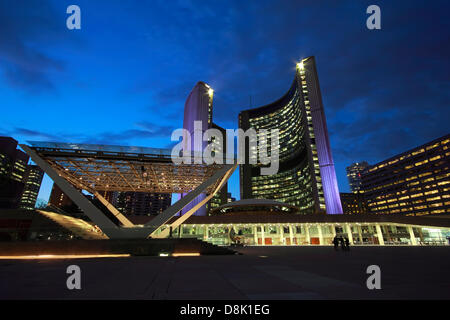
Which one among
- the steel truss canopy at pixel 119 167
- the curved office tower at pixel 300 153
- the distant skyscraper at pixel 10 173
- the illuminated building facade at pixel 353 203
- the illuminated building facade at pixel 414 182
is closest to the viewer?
the steel truss canopy at pixel 119 167

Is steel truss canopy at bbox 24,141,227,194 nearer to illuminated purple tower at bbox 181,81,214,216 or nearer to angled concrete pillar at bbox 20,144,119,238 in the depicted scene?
angled concrete pillar at bbox 20,144,119,238

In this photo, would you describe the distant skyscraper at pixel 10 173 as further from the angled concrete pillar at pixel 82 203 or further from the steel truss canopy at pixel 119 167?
the angled concrete pillar at pixel 82 203

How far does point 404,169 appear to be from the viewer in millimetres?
138625

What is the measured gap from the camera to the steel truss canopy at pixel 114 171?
20781mm

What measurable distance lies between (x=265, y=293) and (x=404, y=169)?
17835cm

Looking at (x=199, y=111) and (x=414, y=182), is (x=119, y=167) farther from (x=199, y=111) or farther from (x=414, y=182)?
(x=414, y=182)

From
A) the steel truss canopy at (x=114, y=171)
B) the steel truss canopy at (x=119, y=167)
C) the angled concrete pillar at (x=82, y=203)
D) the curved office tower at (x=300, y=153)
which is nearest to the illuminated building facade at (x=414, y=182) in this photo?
the curved office tower at (x=300, y=153)

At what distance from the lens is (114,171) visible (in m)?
29.2

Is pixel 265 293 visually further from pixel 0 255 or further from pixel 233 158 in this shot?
pixel 0 255

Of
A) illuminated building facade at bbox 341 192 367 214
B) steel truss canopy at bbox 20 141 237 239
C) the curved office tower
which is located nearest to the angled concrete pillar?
steel truss canopy at bbox 20 141 237 239

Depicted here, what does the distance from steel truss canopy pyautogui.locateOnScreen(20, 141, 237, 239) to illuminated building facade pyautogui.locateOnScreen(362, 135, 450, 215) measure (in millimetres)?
147565

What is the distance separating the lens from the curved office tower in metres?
87.4

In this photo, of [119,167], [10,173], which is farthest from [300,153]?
[10,173]
